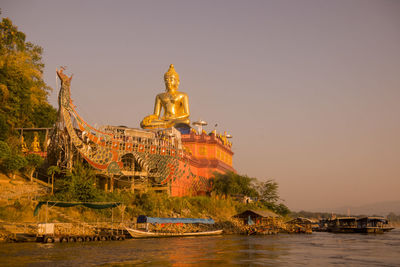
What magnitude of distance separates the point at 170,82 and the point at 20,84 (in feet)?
58.3

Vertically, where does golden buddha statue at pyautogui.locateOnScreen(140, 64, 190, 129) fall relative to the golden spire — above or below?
below

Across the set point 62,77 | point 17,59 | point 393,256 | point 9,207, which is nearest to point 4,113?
A: point 17,59

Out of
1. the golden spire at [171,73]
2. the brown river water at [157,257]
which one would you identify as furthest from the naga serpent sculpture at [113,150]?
the golden spire at [171,73]

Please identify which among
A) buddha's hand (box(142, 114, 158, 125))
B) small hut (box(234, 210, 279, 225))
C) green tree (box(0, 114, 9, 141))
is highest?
buddha's hand (box(142, 114, 158, 125))

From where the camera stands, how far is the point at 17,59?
3869 centimetres

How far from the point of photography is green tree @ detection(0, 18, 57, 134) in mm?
37125

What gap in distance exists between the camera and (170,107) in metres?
49.5

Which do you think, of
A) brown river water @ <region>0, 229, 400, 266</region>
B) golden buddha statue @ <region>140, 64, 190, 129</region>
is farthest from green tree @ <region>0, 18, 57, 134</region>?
brown river water @ <region>0, 229, 400, 266</region>

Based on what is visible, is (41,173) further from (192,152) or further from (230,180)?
(230,180)

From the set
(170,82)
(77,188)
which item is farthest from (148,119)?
(77,188)

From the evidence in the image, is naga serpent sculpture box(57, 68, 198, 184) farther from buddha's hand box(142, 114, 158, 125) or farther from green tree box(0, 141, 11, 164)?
buddha's hand box(142, 114, 158, 125)

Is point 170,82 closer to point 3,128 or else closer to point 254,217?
point 254,217

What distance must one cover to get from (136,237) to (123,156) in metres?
9.75

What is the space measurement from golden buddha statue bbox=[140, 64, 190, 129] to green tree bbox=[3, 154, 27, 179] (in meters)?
16.8
